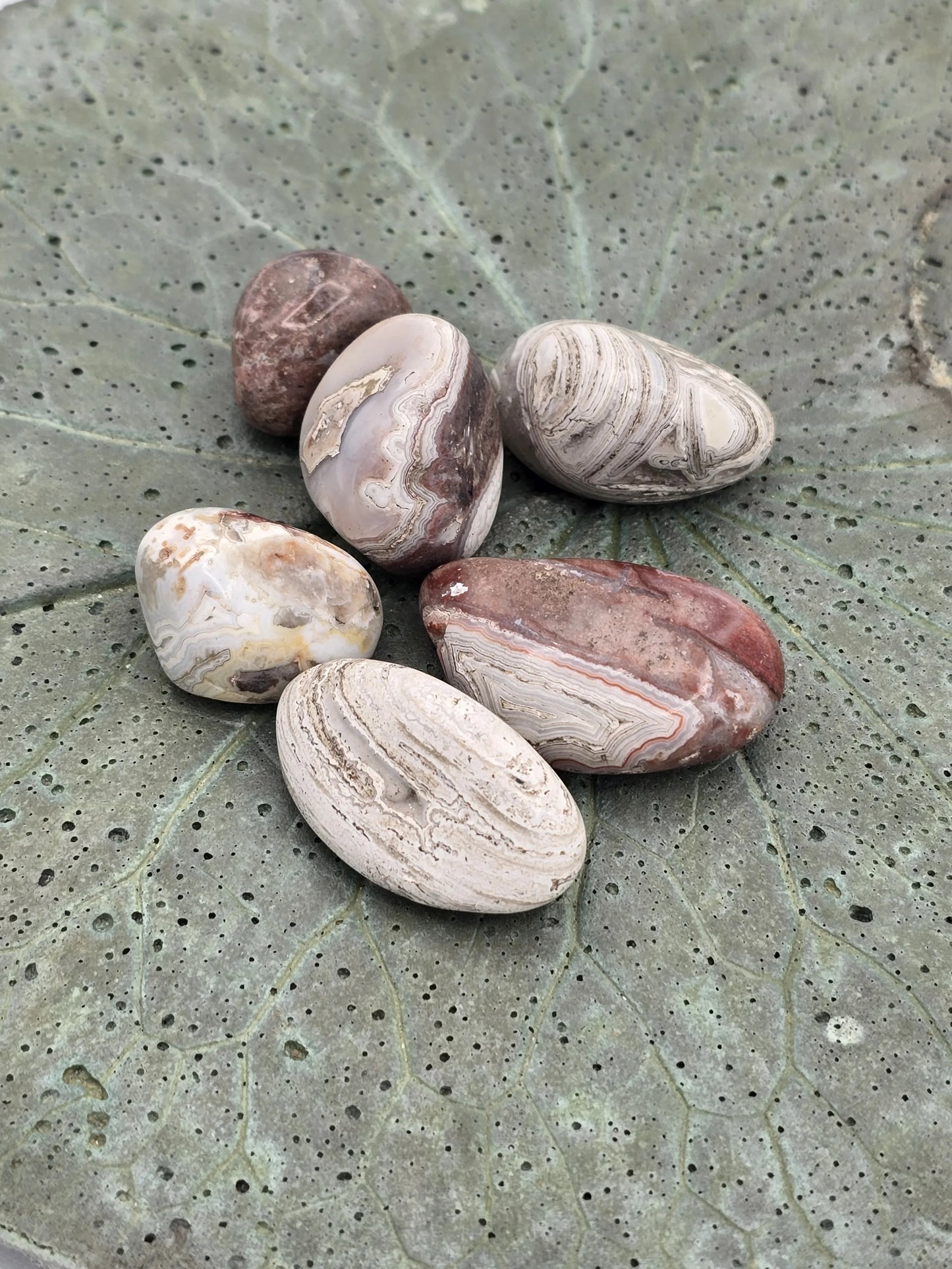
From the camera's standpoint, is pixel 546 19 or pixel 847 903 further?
pixel 546 19

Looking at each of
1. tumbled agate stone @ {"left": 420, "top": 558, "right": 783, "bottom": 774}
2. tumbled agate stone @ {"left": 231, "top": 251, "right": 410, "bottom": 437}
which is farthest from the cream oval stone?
tumbled agate stone @ {"left": 231, "top": 251, "right": 410, "bottom": 437}

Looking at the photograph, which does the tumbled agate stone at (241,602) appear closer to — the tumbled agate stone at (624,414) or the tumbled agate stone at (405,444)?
the tumbled agate stone at (405,444)

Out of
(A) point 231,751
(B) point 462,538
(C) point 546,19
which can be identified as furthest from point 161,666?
(C) point 546,19

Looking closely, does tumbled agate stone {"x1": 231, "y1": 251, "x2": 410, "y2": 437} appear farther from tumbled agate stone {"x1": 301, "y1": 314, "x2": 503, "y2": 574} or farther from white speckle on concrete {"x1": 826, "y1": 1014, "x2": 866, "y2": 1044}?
white speckle on concrete {"x1": 826, "y1": 1014, "x2": 866, "y2": 1044}

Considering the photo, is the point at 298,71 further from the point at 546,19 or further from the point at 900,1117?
the point at 900,1117

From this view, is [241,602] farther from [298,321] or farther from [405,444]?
[298,321]

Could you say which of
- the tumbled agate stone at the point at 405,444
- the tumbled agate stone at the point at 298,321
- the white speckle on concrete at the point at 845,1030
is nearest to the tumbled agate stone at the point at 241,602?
the tumbled agate stone at the point at 405,444
